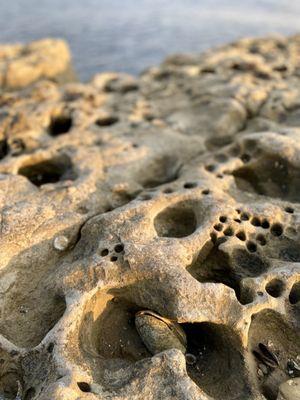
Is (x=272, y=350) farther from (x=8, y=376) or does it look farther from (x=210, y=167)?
(x=210, y=167)

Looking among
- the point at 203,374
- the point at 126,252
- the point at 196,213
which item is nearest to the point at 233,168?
the point at 196,213

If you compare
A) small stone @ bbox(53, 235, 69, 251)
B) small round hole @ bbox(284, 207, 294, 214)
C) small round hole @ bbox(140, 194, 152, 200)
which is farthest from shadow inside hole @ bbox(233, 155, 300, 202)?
small stone @ bbox(53, 235, 69, 251)

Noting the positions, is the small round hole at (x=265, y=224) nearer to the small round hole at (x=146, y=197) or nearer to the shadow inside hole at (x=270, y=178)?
the shadow inside hole at (x=270, y=178)

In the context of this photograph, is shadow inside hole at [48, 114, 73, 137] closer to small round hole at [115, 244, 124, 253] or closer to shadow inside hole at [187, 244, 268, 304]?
small round hole at [115, 244, 124, 253]

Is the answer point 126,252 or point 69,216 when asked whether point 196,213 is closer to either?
point 126,252

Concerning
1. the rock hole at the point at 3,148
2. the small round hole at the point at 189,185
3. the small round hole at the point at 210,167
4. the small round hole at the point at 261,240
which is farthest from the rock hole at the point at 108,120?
the small round hole at the point at 261,240

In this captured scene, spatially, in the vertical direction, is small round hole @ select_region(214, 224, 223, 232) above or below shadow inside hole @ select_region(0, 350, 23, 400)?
above

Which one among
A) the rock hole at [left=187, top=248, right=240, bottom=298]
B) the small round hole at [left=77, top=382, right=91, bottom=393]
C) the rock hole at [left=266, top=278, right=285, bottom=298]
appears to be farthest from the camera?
the rock hole at [left=187, top=248, right=240, bottom=298]

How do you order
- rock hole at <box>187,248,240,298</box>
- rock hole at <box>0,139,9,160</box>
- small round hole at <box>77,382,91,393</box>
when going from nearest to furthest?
small round hole at <box>77,382,91,393</box>
rock hole at <box>187,248,240,298</box>
rock hole at <box>0,139,9,160</box>
